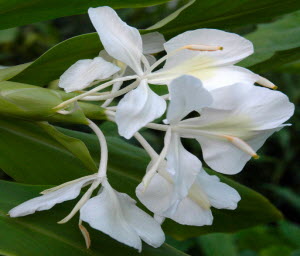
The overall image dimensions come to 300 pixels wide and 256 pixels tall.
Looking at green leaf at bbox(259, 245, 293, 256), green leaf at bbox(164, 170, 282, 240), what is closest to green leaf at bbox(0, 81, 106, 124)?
green leaf at bbox(164, 170, 282, 240)

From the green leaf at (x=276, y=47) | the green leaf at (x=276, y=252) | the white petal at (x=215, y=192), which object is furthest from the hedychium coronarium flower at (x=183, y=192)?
the green leaf at (x=276, y=252)

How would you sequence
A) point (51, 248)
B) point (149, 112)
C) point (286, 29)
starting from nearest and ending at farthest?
point (149, 112)
point (51, 248)
point (286, 29)

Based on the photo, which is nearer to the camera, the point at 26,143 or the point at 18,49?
the point at 26,143

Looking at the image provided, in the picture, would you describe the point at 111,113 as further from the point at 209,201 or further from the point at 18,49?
the point at 18,49

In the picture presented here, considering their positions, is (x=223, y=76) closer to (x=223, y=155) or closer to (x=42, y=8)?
(x=223, y=155)

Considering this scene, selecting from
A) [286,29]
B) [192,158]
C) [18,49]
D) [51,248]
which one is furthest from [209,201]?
[18,49]

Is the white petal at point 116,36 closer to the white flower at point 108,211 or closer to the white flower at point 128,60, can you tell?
the white flower at point 128,60

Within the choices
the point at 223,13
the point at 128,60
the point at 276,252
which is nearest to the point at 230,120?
the point at 128,60
